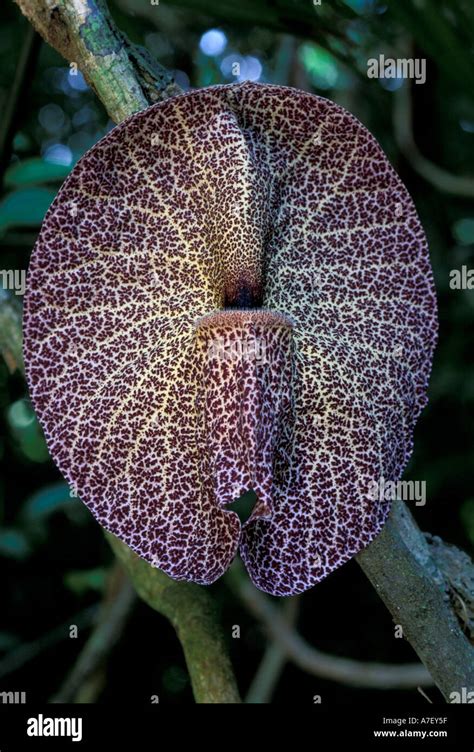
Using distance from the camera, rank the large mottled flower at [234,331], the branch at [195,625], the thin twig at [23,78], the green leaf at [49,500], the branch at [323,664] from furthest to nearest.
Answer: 1. the branch at [323,664]
2. the green leaf at [49,500]
3. the thin twig at [23,78]
4. the branch at [195,625]
5. the large mottled flower at [234,331]

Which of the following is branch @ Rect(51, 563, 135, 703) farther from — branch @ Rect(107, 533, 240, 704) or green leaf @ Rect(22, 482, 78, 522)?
branch @ Rect(107, 533, 240, 704)

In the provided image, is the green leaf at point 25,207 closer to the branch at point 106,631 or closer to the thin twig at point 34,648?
the branch at point 106,631

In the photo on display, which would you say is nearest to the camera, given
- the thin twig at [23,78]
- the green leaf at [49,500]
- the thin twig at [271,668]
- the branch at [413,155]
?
the thin twig at [23,78]

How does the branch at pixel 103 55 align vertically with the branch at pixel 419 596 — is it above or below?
above

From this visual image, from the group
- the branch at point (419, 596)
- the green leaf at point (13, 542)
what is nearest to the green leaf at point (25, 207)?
the branch at point (419, 596)

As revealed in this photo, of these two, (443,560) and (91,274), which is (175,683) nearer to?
(443,560)

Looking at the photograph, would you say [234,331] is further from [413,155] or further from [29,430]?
[413,155]

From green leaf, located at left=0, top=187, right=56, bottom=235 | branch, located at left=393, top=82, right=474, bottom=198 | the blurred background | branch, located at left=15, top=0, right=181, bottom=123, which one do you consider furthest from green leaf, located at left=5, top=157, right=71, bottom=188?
branch, located at left=393, top=82, right=474, bottom=198
